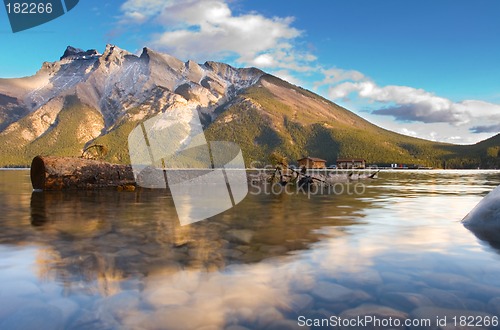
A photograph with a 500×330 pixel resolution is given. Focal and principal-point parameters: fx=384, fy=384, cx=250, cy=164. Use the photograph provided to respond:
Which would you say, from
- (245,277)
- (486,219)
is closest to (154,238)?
(245,277)

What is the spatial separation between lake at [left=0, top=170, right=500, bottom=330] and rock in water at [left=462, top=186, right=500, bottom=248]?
505mm

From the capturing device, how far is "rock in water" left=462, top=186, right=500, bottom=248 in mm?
10114

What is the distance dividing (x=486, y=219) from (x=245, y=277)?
28.4 ft

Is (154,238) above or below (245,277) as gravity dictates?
above

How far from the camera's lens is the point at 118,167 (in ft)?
94.8

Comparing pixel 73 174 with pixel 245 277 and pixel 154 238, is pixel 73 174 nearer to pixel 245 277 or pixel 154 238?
pixel 154 238

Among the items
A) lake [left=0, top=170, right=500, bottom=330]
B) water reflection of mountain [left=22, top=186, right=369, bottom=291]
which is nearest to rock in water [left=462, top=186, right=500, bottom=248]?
lake [left=0, top=170, right=500, bottom=330]

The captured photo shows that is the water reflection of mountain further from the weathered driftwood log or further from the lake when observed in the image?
the weathered driftwood log

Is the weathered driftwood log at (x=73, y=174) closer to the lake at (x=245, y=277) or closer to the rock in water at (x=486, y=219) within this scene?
the lake at (x=245, y=277)

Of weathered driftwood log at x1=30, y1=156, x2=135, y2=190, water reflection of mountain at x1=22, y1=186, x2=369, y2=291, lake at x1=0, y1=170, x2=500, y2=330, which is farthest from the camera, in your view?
weathered driftwood log at x1=30, y1=156, x2=135, y2=190

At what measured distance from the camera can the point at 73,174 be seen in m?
26.3

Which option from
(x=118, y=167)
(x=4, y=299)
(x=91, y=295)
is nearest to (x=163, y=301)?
(x=91, y=295)

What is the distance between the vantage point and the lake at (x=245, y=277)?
14.8 ft

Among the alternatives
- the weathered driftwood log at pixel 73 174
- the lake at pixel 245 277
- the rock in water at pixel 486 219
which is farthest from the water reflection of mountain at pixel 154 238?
the weathered driftwood log at pixel 73 174
